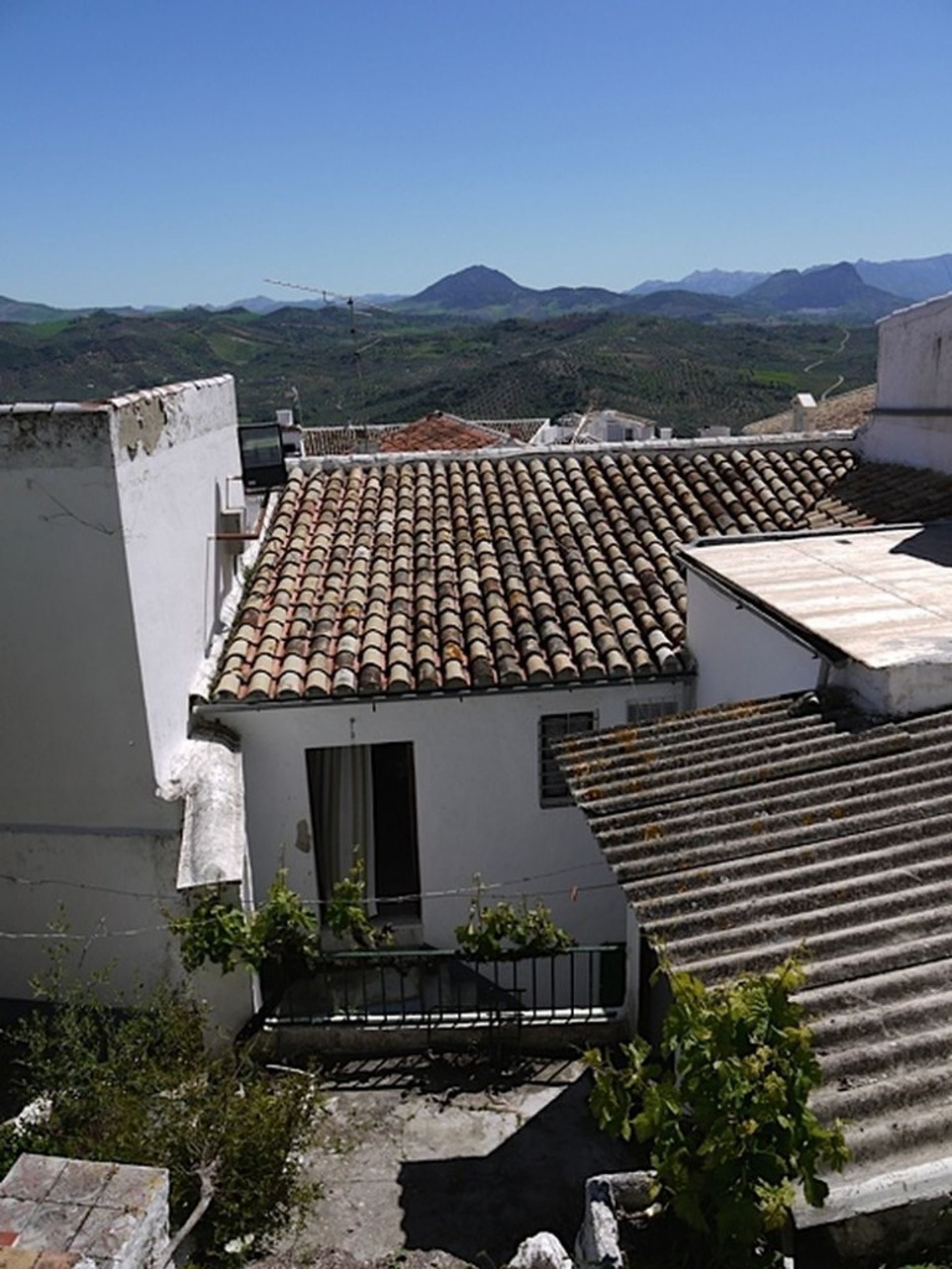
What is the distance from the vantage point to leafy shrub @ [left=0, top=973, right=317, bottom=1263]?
20.3 ft

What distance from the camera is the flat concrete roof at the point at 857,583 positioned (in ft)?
24.2

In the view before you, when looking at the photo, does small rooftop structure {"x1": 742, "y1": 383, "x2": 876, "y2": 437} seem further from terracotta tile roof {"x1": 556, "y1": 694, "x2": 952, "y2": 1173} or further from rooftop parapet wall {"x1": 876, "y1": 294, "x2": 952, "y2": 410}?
terracotta tile roof {"x1": 556, "y1": 694, "x2": 952, "y2": 1173}

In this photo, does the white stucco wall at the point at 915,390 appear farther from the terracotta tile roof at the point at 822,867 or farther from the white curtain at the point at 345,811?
the white curtain at the point at 345,811

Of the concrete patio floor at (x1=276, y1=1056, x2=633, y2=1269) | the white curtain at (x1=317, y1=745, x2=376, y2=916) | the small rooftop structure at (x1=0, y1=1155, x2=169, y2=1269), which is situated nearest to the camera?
the small rooftop structure at (x1=0, y1=1155, x2=169, y2=1269)

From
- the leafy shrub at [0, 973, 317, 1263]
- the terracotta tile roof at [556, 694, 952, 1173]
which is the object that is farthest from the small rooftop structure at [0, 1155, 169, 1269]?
the terracotta tile roof at [556, 694, 952, 1173]

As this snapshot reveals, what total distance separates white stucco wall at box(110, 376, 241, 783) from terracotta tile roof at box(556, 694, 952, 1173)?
12.2ft

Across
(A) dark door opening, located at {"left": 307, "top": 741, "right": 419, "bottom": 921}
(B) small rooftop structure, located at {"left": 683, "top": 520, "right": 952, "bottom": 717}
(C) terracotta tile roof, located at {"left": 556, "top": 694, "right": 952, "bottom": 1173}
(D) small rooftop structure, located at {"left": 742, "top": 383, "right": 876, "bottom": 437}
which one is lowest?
(A) dark door opening, located at {"left": 307, "top": 741, "right": 419, "bottom": 921}

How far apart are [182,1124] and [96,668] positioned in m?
3.79

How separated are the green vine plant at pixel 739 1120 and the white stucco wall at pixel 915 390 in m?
11.6

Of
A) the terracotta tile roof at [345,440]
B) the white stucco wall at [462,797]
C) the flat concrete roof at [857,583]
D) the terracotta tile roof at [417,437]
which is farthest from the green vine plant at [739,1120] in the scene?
the terracotta tile roof at [345,440]

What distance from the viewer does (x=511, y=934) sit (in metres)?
8.43

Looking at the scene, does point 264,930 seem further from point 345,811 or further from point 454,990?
point 454,990

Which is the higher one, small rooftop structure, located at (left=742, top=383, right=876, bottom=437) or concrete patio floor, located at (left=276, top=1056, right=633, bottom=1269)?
small rooftop structure, located at (left=742, top=383, right=876, bottom=437)

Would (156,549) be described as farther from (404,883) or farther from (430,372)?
(430,372)
